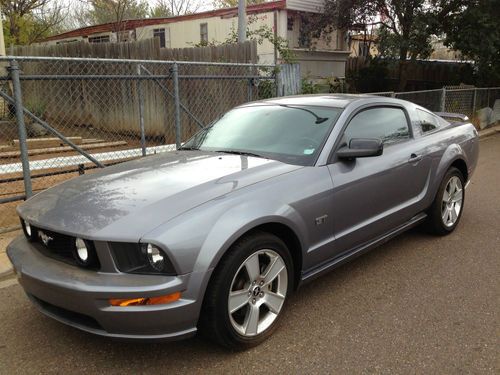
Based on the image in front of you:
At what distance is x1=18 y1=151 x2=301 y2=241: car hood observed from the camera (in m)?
2.67

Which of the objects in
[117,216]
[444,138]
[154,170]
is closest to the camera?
[117,216]

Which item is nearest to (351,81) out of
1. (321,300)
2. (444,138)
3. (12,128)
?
(12,128)

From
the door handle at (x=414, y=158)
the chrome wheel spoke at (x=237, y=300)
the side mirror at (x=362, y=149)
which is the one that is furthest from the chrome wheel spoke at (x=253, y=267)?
the door handle at (x=414, y=158)

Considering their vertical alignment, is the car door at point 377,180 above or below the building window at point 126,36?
below

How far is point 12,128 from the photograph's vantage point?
10.0 meters

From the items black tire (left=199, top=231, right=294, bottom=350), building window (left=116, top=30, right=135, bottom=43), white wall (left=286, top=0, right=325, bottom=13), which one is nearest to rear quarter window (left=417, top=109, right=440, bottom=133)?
black tire (left=199, top=231, right=294, bottom=350)

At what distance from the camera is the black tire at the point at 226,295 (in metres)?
2.71

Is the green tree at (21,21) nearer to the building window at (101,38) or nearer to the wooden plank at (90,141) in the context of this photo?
the building window at (101,38)

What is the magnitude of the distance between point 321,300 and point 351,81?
1809 cm

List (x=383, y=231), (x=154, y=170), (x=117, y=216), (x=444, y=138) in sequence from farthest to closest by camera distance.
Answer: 1. (x=444, y=138)
2. (x=383, y=231)
3. (x=154, y=170)
4. (x=117, y=216)

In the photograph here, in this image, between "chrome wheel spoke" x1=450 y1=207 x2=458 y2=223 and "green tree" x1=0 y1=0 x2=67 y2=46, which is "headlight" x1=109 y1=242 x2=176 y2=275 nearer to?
"chrome wheel spoke" x1=450 y1=207 x2=458 y2=223

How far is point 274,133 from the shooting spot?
392 cm

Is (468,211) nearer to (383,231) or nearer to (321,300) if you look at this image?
(383,231)

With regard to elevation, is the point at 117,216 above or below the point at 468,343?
above
